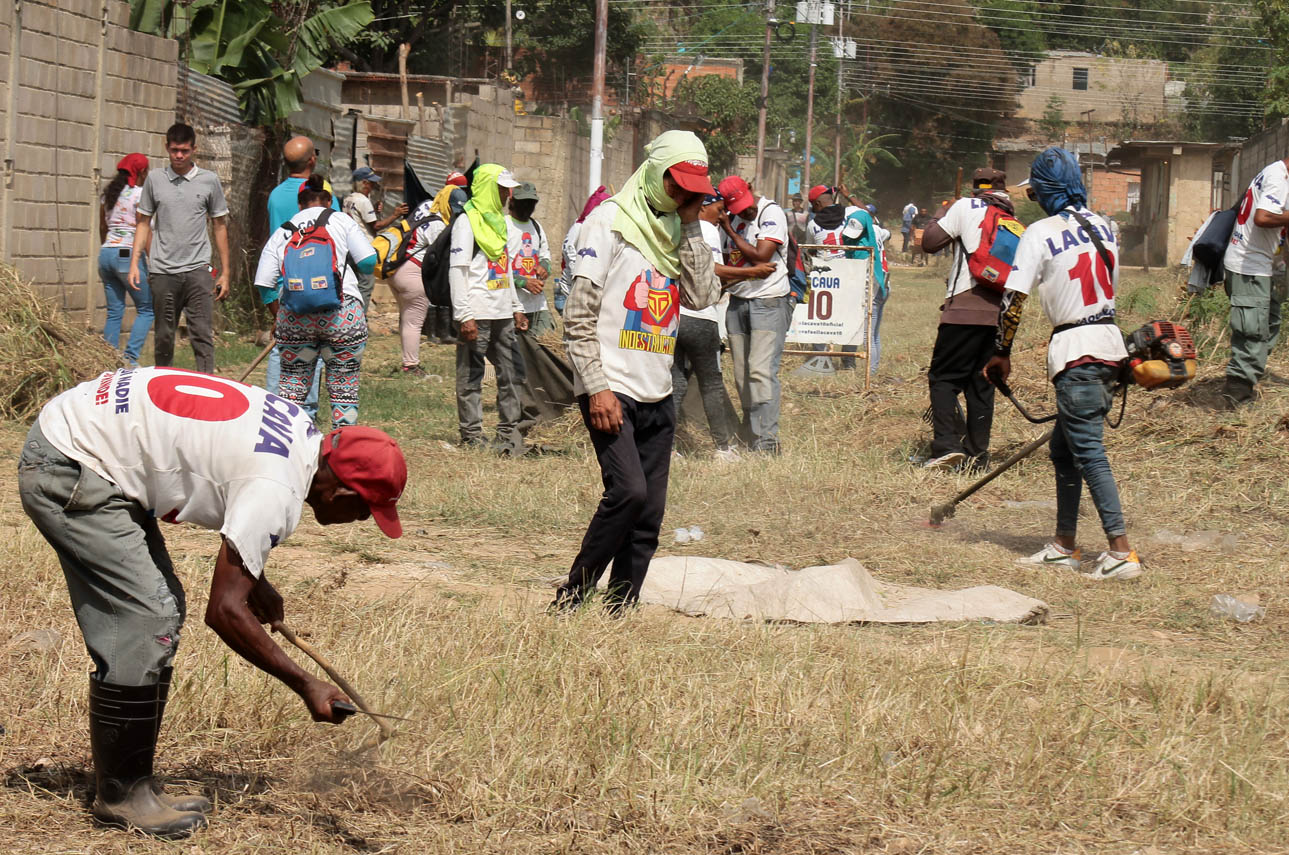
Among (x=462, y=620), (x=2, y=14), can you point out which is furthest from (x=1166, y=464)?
(x=2, y=14)

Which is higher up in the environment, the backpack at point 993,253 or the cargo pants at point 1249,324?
the backpack at point 993,253

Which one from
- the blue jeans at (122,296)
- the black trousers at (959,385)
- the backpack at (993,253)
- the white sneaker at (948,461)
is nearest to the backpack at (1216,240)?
the backpack at (993,253)

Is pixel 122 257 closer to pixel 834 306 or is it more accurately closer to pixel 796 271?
pixel 796 271

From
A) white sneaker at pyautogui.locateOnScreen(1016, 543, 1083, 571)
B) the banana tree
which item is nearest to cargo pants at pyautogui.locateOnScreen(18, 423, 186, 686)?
white sneaker at pyautogui.locateOnScreen(1016, 543, 1083, 571)

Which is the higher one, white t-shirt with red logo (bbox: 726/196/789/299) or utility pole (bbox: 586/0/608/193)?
utility pole (bbox: 586/0/608/193)

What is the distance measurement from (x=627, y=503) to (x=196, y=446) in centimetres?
201

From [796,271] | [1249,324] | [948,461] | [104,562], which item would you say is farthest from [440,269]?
[104,562]

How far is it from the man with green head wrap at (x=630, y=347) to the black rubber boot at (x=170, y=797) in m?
1.80

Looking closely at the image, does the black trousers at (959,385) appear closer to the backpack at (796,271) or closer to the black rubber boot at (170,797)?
the backpack at (796,271)

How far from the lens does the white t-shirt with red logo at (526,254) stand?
385 inches

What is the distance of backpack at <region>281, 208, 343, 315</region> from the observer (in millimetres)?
8062

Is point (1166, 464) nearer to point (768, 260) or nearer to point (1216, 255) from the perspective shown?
point (1216, 255)

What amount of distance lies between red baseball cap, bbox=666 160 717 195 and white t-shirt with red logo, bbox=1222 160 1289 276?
5738 mm

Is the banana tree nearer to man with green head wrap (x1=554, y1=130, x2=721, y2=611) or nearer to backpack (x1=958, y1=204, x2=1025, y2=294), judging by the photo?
backpack (x1=958, y1=204, x2=1025, y2=294)
